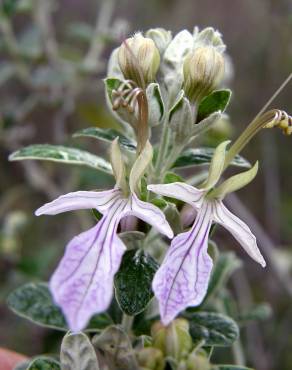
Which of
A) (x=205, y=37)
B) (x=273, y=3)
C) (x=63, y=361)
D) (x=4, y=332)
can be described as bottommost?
(x=4, y=332)

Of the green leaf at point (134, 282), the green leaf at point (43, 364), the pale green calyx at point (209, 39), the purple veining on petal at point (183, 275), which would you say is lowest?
the green leaf at point (43, 364)

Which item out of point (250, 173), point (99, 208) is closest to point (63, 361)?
point (99, 208)

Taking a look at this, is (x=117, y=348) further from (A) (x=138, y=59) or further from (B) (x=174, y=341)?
(A) (x=138, y=59)

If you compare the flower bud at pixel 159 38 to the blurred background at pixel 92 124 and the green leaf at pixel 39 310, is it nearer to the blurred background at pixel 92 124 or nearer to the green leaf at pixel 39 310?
the green leaf at pixel 39 310

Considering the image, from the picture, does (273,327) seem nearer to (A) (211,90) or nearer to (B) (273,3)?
(B) (273,3)

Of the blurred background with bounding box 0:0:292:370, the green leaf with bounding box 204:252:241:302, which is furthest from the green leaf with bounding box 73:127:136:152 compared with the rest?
the blurred background with bounding box 0:0:292:370

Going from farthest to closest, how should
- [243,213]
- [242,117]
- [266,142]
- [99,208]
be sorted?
1. [242,117]
2. [266,142]
3. [243,213]
4. [99,208]

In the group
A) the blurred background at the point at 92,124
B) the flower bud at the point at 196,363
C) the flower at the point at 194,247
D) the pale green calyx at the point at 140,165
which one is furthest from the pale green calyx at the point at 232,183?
the blurred background at the point at 92,124
